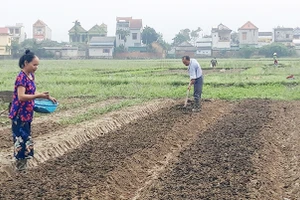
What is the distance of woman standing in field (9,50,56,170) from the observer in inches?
269

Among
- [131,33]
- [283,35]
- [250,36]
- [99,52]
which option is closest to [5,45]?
[99,52]

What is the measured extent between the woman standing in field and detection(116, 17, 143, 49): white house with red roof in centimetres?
7542

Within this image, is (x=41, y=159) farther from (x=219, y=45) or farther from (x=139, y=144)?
(x=219, y=45)

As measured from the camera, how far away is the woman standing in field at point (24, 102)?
684 cm

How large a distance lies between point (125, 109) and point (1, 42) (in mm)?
64465

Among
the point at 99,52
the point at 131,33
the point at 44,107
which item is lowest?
the point at 44,107

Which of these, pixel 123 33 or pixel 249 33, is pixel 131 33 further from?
pixel 249 33

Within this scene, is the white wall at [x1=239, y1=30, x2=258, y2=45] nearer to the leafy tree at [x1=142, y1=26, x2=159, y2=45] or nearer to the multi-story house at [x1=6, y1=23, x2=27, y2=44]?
the leafy tree at [x1=142, y1=26, x2=159, y2=45]

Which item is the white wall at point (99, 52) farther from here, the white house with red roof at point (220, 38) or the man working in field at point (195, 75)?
the man working in field at point (195, 75)

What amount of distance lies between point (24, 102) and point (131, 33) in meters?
79.1

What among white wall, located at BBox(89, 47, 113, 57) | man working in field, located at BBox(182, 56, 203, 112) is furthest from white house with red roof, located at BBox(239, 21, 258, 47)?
man working in field, located at BBox(182, 56, 203, 112)

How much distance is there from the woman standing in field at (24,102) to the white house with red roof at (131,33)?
75.4 metres

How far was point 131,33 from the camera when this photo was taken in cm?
8525

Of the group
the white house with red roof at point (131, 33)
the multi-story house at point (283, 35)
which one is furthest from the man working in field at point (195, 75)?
the multi-story house at point (283, 35)
